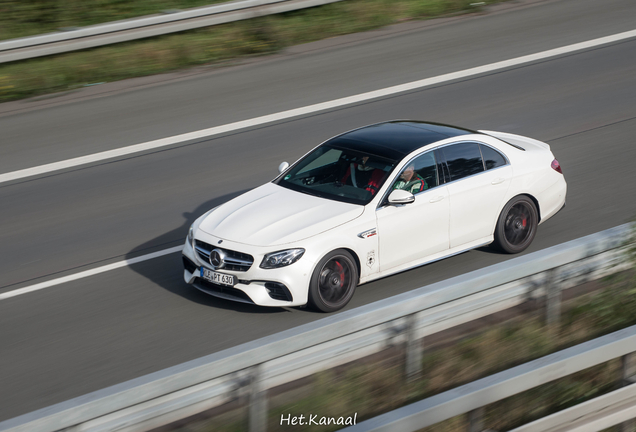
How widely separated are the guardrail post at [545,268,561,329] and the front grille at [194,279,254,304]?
9.40 ft

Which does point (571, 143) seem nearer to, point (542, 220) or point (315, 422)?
point (542, 220)

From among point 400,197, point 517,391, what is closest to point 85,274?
point 400,197

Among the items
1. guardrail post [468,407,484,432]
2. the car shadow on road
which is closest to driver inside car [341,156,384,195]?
the car shadow on road

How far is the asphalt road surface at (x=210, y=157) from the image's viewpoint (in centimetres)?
765

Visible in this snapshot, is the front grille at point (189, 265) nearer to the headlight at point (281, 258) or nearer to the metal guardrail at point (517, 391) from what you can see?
the headlight at point (281, 258)

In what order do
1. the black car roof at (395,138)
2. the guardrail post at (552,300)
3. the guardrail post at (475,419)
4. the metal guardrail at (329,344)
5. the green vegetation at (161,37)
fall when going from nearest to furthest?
the metal guardrail at (329,344)
the guardrail post at (475,419)
the guardrail post at (552,300)
the black car roof at (395,138)
the green vegetation at (161,37)

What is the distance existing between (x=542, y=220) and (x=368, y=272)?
2565 mm

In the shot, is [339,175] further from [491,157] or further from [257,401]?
[257,401]

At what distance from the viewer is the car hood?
7781 millimetres

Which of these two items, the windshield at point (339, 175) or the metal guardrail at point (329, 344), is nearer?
the metal guardrail at point (329, 344)

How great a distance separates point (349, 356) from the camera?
16.8 ft

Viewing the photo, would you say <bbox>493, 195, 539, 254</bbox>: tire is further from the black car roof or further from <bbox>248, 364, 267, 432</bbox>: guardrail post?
<bbox>248, 364, 267, 432</bbox>: guardrail post

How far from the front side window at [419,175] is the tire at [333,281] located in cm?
103

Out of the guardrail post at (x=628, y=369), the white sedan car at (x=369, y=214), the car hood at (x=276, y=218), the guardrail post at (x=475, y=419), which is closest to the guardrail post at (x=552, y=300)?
the guardrail post at (x=628, y=369)
